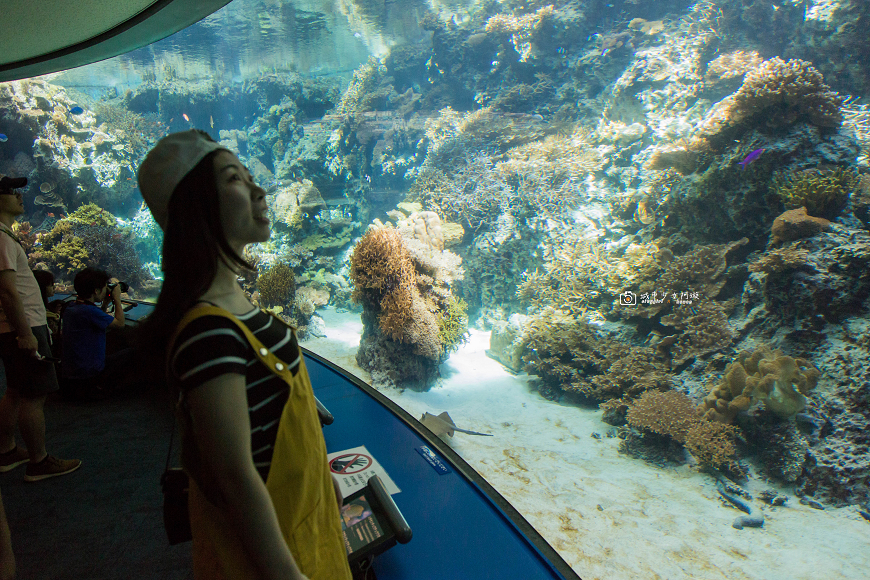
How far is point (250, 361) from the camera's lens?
640 millimetres

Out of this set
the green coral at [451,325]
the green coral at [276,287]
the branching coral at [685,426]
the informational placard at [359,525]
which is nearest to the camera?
the informational placard at [359,525]

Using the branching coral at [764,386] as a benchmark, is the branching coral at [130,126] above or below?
above

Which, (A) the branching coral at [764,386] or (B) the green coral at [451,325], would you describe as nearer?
(A) the branching coral at [764,386]

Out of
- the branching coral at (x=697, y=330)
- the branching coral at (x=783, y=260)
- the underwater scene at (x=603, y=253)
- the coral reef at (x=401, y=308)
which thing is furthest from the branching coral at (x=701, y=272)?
the coral reef at (x=401, y=308)

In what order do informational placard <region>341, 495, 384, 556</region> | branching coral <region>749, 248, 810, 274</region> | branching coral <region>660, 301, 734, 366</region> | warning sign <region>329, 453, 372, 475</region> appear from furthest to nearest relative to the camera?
branching coral <region>660, 301, 734, 366</region> → branching coral <region>749, 248, 810, 274</region> → warning sign <region>329, 453, 372, 475</region> → informational placard <region>341, 495, 384, 556</region>

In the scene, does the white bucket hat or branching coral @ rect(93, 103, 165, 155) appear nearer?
the white bucket hat

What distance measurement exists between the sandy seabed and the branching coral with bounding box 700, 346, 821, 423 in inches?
31.9

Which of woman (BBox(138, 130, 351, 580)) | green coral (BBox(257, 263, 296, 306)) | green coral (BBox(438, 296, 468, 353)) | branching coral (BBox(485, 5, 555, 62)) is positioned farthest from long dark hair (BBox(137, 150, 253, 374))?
branching coral (BBox(485, 5, 555, 62))

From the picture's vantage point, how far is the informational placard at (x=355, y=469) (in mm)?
1792

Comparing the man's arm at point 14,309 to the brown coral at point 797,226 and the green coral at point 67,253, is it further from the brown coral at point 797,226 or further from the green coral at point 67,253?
the green coral at point 67,253

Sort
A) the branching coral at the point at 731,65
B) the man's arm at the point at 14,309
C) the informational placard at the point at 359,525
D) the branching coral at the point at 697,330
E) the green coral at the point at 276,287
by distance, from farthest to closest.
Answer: the branching coral at the point at 731,65, the green coral at the point at 276,287, the branching coral at the point at 697,330, the man's arm at the point at 14,309, the informational placard at the point at 359,525

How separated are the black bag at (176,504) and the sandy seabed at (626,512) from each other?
3018mm

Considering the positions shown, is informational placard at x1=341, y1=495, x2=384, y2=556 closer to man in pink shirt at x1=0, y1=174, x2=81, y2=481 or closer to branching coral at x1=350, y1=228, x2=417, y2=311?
man in pink shirt at x1=0, y1=174, x2=81, y2=481

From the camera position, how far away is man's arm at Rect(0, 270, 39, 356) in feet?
6.93
